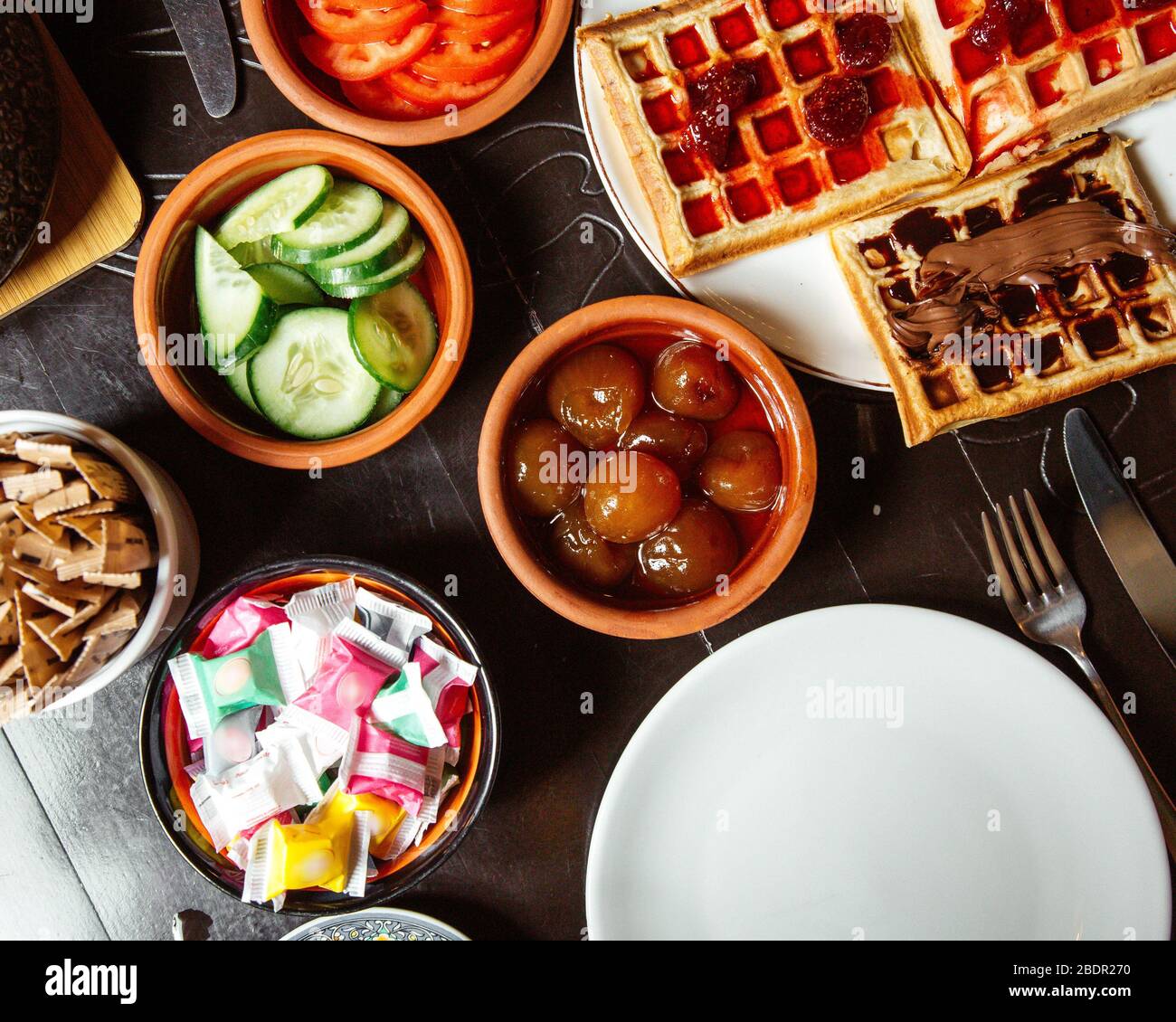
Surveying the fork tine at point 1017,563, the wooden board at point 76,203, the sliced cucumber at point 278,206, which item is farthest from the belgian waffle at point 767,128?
the wooden board at point 76,203

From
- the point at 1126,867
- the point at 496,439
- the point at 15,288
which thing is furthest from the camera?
the point at 15,288

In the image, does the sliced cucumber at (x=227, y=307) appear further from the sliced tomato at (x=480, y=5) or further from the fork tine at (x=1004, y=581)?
the fork tine at (x=1004, y=581)

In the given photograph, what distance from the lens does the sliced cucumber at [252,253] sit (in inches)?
52.3

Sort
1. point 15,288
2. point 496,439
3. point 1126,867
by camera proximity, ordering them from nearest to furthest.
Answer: point 496,439 → point 1126,867 → point 15,288

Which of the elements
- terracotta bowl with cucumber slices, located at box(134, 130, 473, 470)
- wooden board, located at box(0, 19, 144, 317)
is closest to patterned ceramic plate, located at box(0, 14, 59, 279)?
wooden board, located at box(0, 19, 144, 317)

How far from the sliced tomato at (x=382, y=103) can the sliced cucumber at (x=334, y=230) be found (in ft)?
0.60

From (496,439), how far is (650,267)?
1.53 feet

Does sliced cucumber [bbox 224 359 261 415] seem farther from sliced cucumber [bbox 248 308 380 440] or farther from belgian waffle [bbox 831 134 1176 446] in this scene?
belgian waffle [bbox 831 134 1176 446]

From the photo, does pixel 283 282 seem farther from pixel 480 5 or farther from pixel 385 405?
pixel 480 5

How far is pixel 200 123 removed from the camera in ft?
4.83

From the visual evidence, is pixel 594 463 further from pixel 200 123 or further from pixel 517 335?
pixel 200 123

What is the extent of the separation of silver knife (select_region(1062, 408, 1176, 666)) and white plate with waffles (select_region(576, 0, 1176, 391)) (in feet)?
1.21

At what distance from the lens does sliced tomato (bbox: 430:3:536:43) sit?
1301mm

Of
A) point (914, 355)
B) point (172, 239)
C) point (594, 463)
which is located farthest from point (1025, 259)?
point (172, 239)
